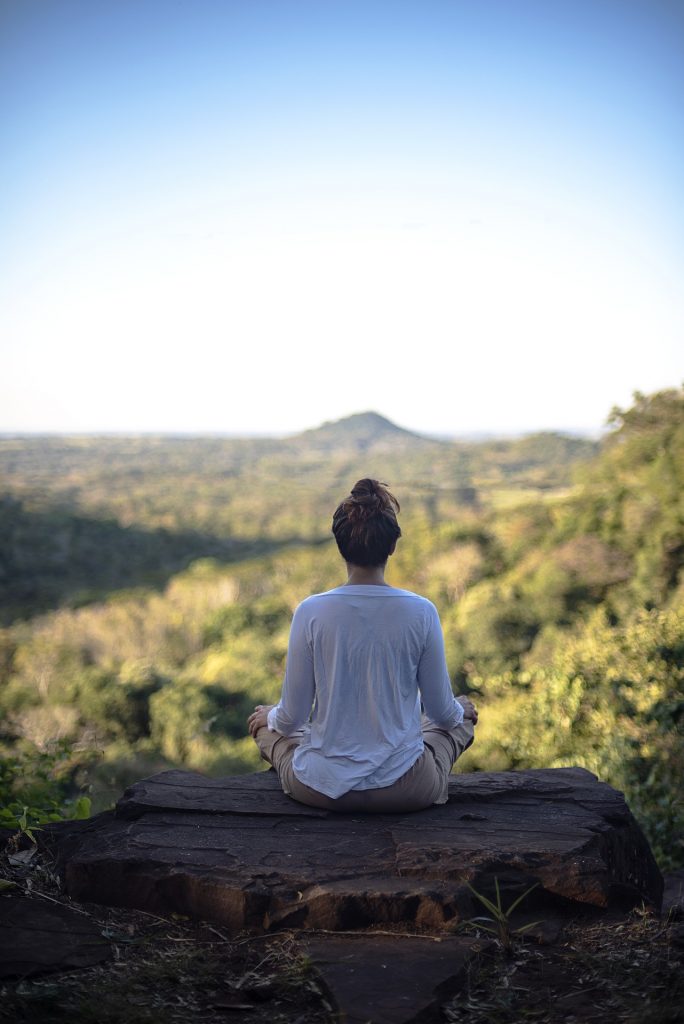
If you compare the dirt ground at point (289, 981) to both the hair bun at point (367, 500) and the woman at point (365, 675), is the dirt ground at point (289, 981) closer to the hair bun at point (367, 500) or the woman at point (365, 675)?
the woman at point (365, 675)

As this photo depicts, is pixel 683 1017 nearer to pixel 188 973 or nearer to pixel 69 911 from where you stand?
pixel 188 973

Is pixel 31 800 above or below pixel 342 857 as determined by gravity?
below

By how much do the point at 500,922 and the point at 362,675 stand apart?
99 centimetres

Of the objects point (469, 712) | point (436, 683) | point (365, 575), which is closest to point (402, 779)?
point (436, 683)

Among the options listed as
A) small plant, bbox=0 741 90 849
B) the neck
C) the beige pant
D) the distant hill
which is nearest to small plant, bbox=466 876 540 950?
the beige pant

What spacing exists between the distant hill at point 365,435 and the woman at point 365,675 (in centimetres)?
7805

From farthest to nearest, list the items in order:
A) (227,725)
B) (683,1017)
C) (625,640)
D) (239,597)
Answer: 1. (239,597)
2. (227,725)
3. (625,640)
4. (683,1017)

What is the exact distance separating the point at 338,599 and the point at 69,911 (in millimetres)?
1444

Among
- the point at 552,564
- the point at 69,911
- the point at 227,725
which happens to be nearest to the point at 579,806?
the point at 69,911

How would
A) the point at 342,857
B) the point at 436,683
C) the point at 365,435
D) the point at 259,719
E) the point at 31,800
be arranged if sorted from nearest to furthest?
1. the point at 342,857
2. the point at 436,683
3. the point at 259,719
4. the point at 31,800
5. the point at 365,435

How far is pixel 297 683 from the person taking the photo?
3.38 meters

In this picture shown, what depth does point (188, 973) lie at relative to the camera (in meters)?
2.55

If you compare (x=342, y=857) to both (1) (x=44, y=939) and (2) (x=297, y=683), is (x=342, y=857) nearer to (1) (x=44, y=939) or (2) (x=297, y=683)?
(2) (x=297, y=683)

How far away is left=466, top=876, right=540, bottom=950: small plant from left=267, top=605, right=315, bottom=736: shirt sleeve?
93cm
